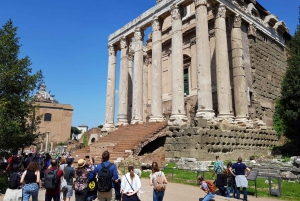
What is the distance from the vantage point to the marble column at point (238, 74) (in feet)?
64.7

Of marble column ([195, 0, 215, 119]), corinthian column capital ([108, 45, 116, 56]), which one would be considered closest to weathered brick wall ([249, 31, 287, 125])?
marble column ([195, 0, 215, 119])

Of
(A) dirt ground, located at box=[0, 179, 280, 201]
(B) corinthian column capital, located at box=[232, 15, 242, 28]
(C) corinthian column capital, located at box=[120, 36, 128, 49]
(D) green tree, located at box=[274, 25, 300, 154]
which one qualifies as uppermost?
(C) corinthian column capital, located at box=[120, 36, 128, 49]

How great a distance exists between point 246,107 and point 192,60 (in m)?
7.94

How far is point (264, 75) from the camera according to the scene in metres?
23.3

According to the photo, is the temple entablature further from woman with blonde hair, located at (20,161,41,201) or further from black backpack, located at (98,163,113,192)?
woman with blonde hair, located at (20,161,41,201)

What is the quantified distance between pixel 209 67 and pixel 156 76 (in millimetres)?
5450

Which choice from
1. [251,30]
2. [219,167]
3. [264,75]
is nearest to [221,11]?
[251,30]

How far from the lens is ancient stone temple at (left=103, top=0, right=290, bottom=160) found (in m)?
18.3

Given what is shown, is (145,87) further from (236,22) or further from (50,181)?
(50,181)

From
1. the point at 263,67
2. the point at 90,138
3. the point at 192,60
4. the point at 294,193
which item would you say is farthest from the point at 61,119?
the point at 294,193

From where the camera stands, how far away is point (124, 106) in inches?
1014

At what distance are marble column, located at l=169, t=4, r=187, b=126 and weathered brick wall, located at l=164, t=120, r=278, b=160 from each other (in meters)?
1.01

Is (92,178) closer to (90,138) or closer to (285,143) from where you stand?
(285,143)

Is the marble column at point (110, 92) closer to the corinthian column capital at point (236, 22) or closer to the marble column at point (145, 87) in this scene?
the marble column at point (145, 87)
